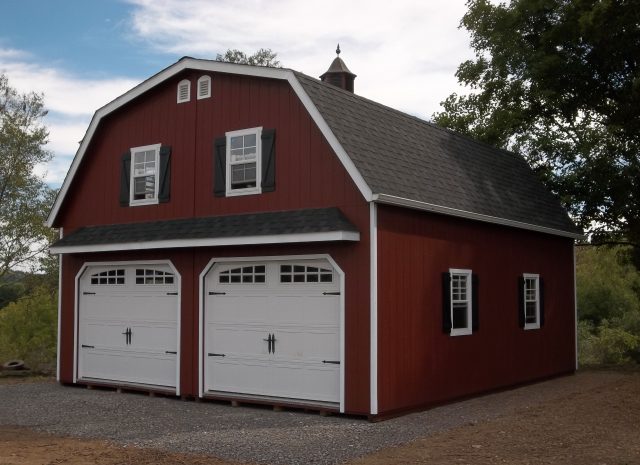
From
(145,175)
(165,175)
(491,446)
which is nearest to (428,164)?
(165,175)

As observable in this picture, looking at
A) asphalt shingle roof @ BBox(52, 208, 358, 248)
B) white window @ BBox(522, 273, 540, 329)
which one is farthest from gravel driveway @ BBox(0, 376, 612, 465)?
asphalt shingle roof @ BBox(52, 208, 358, 248)

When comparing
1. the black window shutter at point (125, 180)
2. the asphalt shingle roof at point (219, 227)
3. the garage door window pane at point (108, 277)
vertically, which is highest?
the black window shutter at point (125, 180)

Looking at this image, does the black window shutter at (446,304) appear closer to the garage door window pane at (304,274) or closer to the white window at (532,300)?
the garage door window pane at (304,274)

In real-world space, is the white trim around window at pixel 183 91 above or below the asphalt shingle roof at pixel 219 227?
above

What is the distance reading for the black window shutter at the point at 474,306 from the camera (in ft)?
43.2

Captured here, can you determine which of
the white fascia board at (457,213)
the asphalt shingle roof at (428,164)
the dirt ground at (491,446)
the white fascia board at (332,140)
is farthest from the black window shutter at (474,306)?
the white fascia board at (332,140)

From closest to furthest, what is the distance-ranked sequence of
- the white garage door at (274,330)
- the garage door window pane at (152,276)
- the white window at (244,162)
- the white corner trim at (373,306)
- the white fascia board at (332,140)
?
the white corner trim at (373,306), the white fascia board at (332,140), the white garage door at (274,330), the white window at (244,162), the garage door window pane at (152,276)

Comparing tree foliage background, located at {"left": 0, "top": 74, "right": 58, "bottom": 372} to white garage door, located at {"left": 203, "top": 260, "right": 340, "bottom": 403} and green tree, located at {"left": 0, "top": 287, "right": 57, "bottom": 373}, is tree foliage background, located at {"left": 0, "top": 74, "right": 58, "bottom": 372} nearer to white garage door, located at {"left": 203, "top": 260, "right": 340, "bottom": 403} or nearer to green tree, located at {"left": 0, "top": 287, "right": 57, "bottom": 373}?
green tree, located at {"left": 0, "top": 287, "right": 57, "bottom": 373}

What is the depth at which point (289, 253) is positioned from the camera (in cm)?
1187

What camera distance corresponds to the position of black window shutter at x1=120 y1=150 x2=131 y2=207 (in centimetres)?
1443

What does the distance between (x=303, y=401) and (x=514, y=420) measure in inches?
123

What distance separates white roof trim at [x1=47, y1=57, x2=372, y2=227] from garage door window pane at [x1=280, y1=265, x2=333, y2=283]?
149 cm

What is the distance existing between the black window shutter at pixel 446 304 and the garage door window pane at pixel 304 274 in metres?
2.08

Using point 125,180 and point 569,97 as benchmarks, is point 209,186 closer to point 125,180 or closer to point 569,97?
point 125,180
